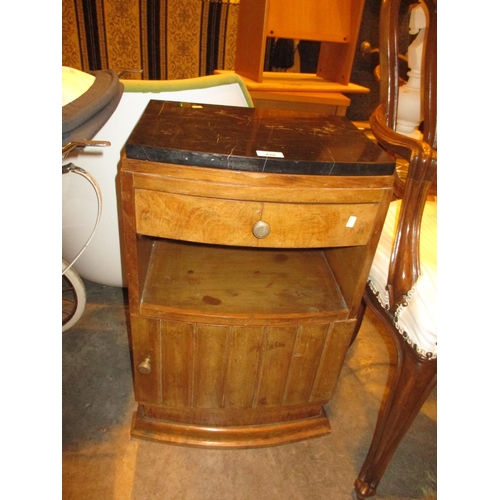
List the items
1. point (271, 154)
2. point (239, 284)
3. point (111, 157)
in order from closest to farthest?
point (271, 154)
point (239, 284)
point (111, 157)

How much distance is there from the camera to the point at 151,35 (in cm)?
222

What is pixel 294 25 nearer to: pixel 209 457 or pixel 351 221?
pixel 351 221

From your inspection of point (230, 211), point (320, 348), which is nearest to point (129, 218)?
point (230, 211)

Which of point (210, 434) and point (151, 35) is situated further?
point (151, 35)

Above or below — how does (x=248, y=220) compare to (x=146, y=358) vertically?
above

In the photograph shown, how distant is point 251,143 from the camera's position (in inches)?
24.1

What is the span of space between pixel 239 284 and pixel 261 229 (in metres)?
0.23

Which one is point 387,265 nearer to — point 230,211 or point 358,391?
point 230,211

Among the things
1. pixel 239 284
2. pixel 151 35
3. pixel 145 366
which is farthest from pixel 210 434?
pixel 151 35

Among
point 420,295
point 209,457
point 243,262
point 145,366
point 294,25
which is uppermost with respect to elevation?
point 294,25

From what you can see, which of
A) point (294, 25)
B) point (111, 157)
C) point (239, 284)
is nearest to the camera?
point (239, 284)

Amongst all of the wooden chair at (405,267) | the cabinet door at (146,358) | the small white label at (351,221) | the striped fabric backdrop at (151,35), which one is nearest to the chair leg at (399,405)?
the wooden chair at (405,267)

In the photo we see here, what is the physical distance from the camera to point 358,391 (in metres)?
1.09
